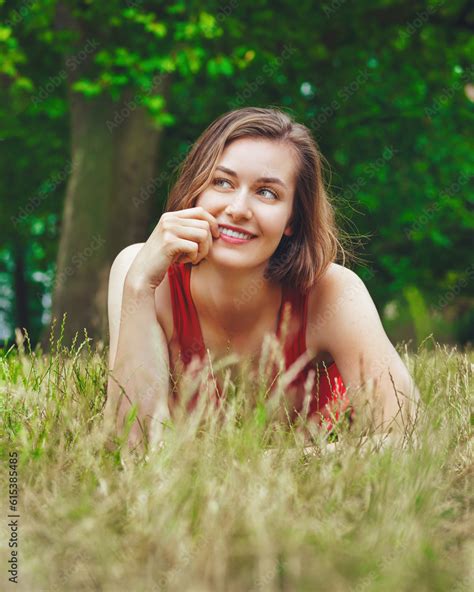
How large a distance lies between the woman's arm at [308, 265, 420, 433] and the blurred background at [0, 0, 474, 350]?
4370 mm

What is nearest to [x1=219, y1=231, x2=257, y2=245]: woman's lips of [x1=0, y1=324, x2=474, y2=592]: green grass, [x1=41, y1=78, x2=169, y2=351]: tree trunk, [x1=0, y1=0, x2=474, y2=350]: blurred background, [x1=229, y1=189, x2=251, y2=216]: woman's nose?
[x1=229, y1=189, x2=251, y2=216]: woman's nose

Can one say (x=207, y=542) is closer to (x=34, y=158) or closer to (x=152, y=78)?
(x=152, y=78)

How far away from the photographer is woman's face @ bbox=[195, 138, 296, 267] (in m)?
3.12

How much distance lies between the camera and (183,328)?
3.42 meters

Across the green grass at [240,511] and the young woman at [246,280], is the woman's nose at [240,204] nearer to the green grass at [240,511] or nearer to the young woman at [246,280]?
the young woman at [246,280]

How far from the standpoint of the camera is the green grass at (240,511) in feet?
5.20

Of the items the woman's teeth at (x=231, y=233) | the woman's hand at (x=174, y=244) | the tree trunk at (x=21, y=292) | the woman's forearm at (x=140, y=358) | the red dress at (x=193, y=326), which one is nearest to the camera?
the woman's forearm at (x=140, y=358)

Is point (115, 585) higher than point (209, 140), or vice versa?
point (209, 140)

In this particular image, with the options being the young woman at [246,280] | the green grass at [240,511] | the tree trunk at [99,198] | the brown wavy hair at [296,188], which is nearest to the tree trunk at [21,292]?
the tree trunk at [99,198]

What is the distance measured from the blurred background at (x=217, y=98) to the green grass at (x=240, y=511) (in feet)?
18.1

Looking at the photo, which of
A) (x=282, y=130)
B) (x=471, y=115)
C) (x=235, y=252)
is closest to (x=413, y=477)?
(x=235, y=252)

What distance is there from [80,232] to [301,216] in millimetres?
5821

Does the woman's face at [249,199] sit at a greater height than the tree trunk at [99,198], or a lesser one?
greater

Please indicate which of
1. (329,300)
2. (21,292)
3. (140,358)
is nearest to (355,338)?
(329,300)
